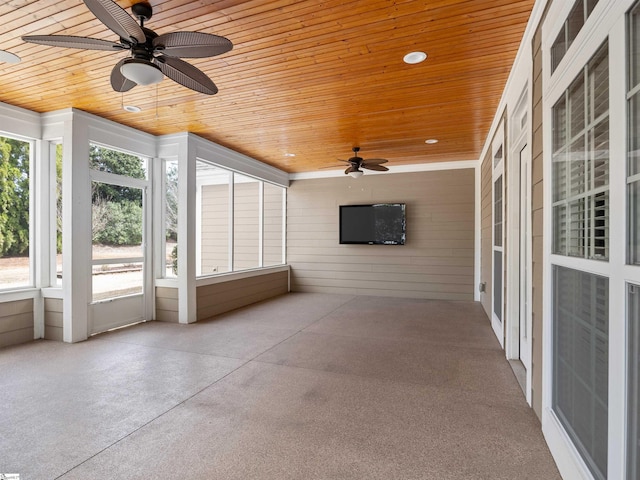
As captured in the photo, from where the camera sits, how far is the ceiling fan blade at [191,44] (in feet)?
7.04

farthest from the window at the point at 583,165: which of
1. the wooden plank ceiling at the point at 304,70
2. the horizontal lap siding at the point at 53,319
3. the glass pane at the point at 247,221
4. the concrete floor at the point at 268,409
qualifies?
the glass pane at the point at 247,221

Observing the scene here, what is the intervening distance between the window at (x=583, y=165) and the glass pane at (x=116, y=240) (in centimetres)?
500

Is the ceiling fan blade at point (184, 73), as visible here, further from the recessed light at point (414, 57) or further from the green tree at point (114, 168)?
the green tree at point (114, 168)

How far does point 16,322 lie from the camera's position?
13.9 feet

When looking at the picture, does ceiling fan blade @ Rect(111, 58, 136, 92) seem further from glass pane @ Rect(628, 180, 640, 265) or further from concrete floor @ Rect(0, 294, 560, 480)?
glass pane @ Rect(628, 180, 640, 265)

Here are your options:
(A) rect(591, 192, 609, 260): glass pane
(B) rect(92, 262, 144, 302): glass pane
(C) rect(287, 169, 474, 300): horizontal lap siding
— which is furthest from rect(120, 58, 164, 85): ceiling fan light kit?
(C) rect(287, 169, 474, 300): horizontal lap siding

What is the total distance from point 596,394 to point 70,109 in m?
5.47

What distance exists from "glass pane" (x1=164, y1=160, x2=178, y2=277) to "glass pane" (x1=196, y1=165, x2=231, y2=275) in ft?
1.48

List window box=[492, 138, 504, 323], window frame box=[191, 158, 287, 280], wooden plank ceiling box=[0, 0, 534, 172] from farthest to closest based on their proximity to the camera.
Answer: window frame box=[191, 158, 287, 280], window box=[492, 138, 504, 323], wooden plank ceiling box=[0, 0, 534, 172]

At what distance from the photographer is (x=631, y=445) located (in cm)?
122

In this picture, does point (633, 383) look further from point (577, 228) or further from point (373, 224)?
point (373, 224)

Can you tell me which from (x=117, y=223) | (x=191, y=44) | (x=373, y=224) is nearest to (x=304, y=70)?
(x=191, y=44)

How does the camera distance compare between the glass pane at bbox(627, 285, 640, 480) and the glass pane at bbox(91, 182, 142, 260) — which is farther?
the glass pane at bbox(91, 182, 142, 260)

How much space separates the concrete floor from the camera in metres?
1.98
